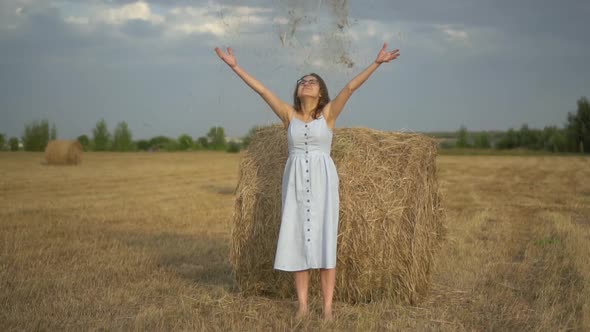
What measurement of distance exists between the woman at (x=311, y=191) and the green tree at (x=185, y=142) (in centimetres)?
3992

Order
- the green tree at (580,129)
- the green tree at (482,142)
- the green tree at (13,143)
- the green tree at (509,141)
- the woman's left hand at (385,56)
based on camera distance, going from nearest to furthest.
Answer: the woman's left hand at (385,56), the green tree at (13,143), the green tree at (580,129), the green tree at (509,141), the green tree at (482,142)

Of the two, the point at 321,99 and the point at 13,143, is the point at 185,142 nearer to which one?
the point at 13,143

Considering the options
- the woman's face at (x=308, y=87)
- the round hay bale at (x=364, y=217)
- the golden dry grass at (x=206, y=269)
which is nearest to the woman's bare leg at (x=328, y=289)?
the golden dry grass at (x=206, y=269)

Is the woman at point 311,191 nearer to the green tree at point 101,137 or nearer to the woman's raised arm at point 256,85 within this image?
the woman's raised arm at point 256,85

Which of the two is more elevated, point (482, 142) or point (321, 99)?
point (321, 99)

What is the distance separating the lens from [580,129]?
145 ft

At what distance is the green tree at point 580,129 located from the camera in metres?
43.2

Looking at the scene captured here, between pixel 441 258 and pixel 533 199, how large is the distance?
765cm

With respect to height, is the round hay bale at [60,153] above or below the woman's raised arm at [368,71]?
below

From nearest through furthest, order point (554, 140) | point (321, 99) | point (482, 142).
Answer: point (321, 99)
point (554, 140)
point (482, 142)

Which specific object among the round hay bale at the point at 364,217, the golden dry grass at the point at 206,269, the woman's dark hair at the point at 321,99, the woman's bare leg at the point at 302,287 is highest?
the woman's dark hair at the point at 321,99

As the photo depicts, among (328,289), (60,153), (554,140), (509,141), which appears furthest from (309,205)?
(509,141)

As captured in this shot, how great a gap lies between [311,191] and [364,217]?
749mm

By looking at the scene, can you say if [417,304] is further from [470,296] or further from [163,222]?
[163,222]
